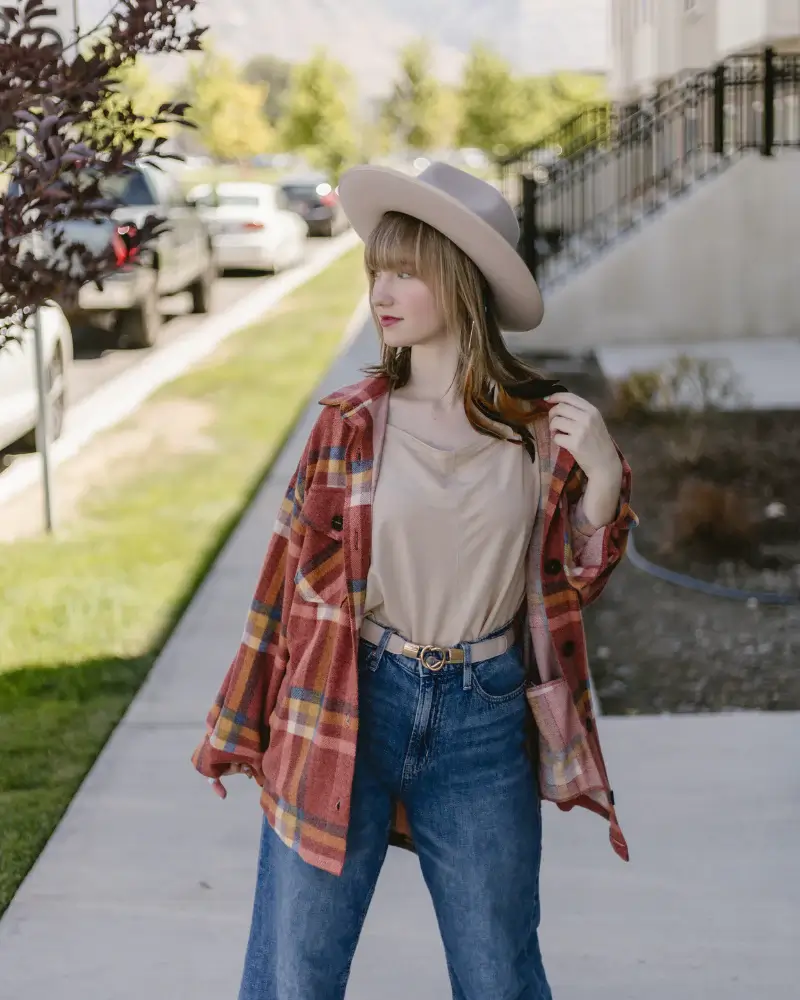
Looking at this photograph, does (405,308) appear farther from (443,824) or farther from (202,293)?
(202,293)

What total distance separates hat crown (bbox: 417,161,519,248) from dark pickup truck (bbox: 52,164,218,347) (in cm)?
1049

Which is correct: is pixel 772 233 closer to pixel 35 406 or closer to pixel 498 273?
pixel 35 406

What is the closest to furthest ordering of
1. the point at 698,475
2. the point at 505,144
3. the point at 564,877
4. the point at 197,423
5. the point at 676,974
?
the point at 676,974 → the point at 564,877 → the point at 698,475 → the point at 197,423 → the point at 505,144

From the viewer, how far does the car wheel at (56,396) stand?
9.99 meters

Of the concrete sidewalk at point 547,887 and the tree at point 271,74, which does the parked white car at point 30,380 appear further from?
the tree at point 271,74

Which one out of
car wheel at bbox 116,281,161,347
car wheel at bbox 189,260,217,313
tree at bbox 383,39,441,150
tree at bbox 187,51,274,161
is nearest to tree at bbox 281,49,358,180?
tree at bbox 187,51,274,161

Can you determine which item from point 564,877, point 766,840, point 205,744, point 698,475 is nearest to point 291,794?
point 205,744

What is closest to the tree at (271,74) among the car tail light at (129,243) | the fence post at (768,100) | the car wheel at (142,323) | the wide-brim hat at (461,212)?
the car wheel at (142,323)

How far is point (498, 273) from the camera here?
2418 millimetres

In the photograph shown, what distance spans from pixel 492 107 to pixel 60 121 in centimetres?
6134

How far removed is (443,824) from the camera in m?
2.44

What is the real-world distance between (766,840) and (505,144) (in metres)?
58.8

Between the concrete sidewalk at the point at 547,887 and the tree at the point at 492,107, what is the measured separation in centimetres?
5763

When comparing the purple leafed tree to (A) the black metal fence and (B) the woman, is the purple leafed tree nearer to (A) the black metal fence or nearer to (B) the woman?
(B) the woman
